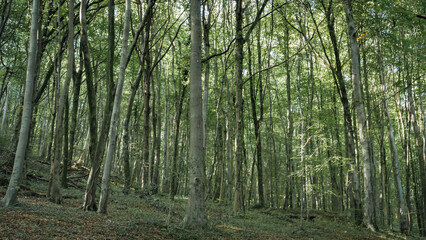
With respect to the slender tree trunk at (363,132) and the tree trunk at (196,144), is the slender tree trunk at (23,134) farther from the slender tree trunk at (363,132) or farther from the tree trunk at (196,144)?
the slender tree trunk at (363,132)

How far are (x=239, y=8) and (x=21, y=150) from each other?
884 centimetres

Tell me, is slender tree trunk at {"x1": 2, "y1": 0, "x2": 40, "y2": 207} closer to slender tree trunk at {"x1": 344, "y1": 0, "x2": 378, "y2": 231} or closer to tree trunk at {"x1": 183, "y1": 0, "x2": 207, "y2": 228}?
tree trunk at {"x1": 183, "y1": 0, "x2": 207, "y2": 228}

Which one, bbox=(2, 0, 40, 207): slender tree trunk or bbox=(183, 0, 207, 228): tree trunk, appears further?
bbox=(183, 0, 207, 228): tree trunk

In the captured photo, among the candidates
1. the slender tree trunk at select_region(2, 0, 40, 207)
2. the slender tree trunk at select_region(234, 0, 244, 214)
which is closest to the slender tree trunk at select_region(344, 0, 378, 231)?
the slender tree trunk at select_region(234, 0, 244, 214)

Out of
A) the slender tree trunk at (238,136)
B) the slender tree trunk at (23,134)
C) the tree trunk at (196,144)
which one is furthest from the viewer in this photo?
the slender tree trunk at (238,136)

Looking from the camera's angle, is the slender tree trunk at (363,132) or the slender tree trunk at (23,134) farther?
the slender tree trunk at (363,132)

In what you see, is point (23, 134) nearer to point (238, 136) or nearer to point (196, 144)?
point (196, 144)

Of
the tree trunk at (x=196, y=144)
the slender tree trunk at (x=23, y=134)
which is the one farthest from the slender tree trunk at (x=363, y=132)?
the slender tree trunk at (x=23, y=134)

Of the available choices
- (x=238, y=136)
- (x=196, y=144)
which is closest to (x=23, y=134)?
(x=196, y=144)

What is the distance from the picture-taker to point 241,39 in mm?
10789

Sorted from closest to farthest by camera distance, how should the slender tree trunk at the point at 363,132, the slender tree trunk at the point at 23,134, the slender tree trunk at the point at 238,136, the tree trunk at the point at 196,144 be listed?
1. the slender tree trunk at the point at 23,134
2. the tree trunk at the point at 196,144
3. the slender tree trunk at the point at 238,136
4. the slender tree trunk at the point at 363,132

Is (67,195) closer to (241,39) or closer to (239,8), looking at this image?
(241,39)

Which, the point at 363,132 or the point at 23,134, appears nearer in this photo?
the point at 23,134

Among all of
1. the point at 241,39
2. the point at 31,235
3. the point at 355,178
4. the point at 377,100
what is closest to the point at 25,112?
the point at 31,235
